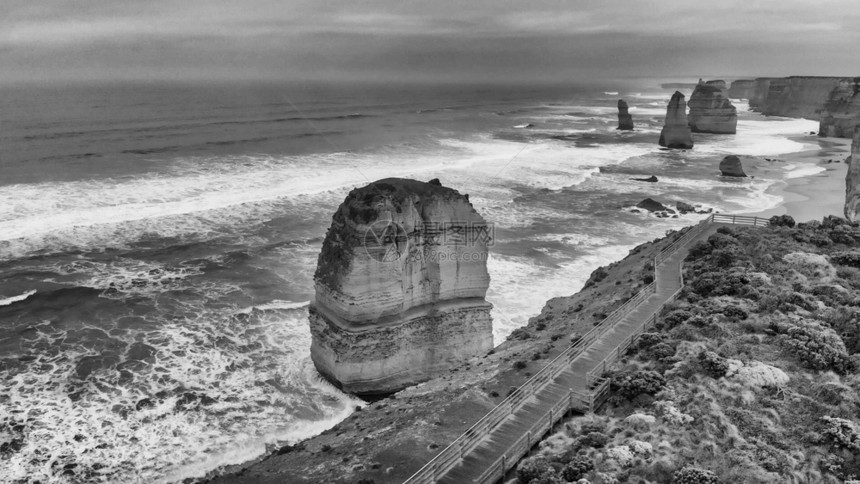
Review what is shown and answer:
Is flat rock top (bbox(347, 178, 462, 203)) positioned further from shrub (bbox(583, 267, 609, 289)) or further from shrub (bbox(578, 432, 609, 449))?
shrub (bbox(578, 432, 609, 449))

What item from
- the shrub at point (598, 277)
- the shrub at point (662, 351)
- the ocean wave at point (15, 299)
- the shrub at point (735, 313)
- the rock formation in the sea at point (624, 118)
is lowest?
the ocean wave at point (15, 299)

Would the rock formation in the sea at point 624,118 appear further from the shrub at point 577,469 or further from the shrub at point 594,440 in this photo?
the shrub at point 577,469

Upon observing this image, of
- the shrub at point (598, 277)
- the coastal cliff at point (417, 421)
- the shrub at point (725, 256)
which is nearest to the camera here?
the coastal cliff at point (417, 421)

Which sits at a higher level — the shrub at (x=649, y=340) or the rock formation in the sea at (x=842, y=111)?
the rock formation in the sea at (x=842, y=111)

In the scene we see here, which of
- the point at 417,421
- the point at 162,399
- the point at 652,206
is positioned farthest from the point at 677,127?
the point at 162,399

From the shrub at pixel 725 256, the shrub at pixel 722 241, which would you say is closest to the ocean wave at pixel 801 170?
the shrub at pixel 722 241

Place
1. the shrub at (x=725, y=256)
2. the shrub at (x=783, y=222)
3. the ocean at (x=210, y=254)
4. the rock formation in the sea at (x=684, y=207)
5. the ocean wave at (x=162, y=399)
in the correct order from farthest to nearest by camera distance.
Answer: the rock formation in the sea at (x=684, y=207) → the shrub at (x=783, y=222) → the shrub at (x=725, y=256) → the ocean at (x=210, y=254) → the ocean wave at (x=162, y=399)

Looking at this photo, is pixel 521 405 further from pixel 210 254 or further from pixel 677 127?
pixel 677 127
